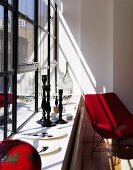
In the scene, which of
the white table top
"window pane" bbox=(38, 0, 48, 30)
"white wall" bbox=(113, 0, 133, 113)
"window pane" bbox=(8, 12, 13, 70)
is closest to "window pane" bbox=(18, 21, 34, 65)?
"window pane" bbox=(8, 12, 13, 70)

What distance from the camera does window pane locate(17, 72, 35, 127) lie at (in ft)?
8.66

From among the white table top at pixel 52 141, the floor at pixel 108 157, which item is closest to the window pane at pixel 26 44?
the white table top at pixel 52 141

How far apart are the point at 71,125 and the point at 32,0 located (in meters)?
1.39

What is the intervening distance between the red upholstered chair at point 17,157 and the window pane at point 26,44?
1531mm

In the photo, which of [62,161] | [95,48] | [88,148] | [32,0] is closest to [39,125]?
[62,161]

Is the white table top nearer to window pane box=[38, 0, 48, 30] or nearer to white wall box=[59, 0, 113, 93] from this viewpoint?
window pane box=[38, 0, 48, 30]

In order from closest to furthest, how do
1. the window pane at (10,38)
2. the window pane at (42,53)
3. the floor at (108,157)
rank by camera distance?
the window pane at (10,38), the window pane at (42,53), the floor at (108,157)

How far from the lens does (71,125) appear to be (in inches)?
109

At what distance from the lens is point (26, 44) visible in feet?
9.45

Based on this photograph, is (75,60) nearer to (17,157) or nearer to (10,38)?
(10,38)

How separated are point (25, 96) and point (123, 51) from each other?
7.90ft

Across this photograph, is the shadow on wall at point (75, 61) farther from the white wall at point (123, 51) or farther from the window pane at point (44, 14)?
the window pane at point (44, 14)

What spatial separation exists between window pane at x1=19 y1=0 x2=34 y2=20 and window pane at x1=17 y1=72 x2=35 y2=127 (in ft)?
1.86

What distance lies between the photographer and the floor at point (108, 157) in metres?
3.97
